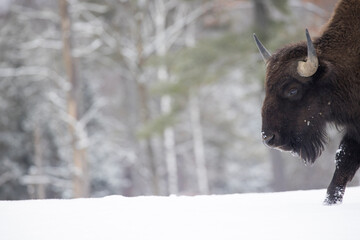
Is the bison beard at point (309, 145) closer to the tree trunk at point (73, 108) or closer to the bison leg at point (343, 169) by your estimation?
the bison leg at point (343, 169)

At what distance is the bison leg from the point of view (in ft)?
16.3

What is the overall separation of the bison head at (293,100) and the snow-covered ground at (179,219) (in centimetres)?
64

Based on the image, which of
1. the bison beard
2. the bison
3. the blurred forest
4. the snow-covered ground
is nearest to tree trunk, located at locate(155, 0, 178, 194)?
the blurred forest

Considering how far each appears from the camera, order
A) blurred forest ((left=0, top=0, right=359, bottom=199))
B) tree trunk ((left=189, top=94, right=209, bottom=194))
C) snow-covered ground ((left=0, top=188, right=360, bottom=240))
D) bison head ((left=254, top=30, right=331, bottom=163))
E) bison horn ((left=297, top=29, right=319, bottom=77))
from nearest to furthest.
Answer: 1. snow-covered ground ((left=0, top=188, right=360, bottom=240))
2. bison horn ((left=297, top=29, right=319, bottom=77))
3. bison head ((left=254, top=30, right=331, bottom=163))
4. blurred forest ((left=0, top=0, right=359, bottom=199))
5. tree trunk ((left=189, top=94, right=209, bottom=194))

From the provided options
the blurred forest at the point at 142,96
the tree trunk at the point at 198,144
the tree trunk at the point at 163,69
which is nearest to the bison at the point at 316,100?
the blurred forest at the point at 142,96

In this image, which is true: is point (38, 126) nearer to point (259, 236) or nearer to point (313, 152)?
point (313, 152)

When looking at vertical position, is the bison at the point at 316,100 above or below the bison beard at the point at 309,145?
above

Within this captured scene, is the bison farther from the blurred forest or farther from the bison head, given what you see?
the blurred forest

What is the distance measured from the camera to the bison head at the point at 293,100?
5000 mm

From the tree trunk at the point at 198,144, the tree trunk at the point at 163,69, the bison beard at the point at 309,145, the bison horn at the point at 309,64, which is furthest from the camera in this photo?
the tree trunk at the point at 198,144

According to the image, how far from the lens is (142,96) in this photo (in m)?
19.7

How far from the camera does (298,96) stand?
509cm

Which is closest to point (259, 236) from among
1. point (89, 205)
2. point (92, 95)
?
point (89, 205)

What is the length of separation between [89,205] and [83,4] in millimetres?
16349
